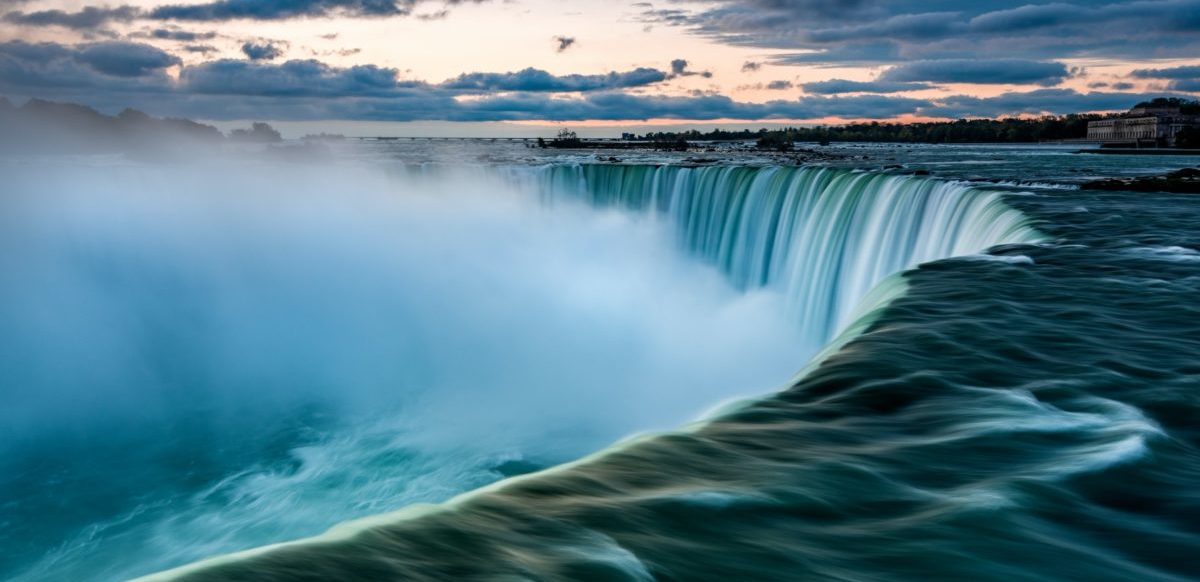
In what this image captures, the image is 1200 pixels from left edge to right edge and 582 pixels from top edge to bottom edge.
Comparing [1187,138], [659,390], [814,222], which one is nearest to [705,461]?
[659,390]

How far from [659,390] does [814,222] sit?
743 cm

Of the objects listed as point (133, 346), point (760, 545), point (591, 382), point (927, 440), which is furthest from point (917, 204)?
point (133, 346)

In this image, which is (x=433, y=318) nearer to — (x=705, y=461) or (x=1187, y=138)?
Result: (x=705, y=461)

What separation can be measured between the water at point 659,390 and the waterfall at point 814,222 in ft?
0.44

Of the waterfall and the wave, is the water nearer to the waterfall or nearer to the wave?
the wave

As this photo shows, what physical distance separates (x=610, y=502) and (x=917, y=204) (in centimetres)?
1698

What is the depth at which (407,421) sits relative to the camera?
17.4 m

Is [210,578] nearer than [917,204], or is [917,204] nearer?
[210,578]

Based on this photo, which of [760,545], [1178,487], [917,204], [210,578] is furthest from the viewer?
[917,204]

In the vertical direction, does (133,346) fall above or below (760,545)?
below

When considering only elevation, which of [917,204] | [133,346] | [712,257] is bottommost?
[133,346]

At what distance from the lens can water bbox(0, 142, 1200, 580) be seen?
4027 millimetres

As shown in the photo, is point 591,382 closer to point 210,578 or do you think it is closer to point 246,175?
point 210,578

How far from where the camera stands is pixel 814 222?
2408cm
